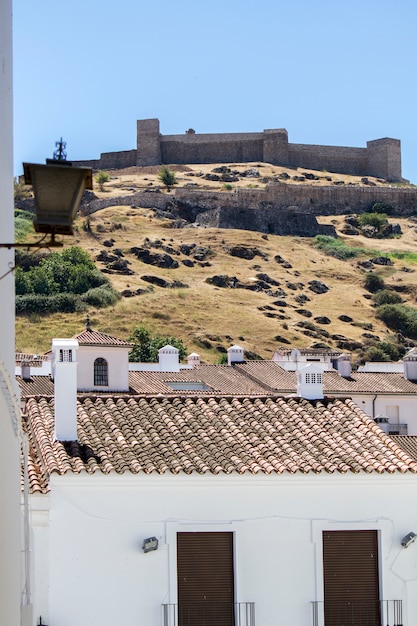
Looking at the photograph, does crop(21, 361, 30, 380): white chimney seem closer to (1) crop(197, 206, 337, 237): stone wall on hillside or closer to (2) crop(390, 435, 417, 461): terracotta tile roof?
(2) crop(390, 435, 417, 461): terracotta tile roof

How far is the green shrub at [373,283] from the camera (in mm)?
118312

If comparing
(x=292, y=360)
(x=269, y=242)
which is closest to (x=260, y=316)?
(x=269, y=242)

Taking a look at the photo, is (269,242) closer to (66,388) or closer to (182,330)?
(182,330)

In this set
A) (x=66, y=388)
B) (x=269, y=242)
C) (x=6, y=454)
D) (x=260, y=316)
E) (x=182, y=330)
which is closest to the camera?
(x=6, y=454)

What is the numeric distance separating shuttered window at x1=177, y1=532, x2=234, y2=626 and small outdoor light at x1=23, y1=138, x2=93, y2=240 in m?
8.44

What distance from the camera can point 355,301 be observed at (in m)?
113

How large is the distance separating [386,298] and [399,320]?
5186mm

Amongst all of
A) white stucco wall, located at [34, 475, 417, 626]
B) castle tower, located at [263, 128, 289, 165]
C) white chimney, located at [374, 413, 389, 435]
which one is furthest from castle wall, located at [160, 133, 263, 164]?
white stucco wall, located at [34, 475, 417, 626]

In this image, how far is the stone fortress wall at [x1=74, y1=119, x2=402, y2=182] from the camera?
15775 cm

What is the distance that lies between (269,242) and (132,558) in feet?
374

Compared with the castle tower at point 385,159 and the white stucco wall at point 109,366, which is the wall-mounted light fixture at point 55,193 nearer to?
the white stucco wall at point 109,366

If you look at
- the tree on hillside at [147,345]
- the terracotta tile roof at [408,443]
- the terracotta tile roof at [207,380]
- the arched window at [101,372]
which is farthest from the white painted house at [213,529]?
the tree on hillside at [147,345]

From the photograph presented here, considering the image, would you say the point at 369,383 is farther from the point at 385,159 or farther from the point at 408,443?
the point at 385,159

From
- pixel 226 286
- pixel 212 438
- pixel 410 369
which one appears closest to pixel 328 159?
pixel 226 286
